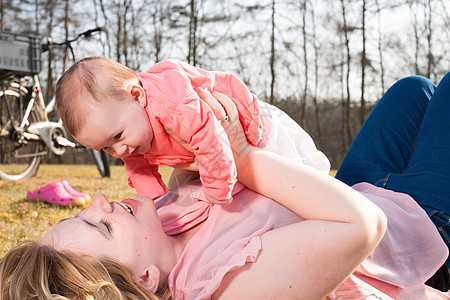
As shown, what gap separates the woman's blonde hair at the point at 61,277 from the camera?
121cm

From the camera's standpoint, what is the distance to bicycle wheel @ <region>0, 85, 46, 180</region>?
17.2ft

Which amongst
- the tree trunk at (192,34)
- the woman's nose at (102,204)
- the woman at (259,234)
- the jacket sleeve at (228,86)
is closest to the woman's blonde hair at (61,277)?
the woman at (259,234)

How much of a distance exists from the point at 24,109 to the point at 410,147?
15.4 feet

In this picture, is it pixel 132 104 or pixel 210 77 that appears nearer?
pixel 132 104

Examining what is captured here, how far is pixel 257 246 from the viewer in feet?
4.17

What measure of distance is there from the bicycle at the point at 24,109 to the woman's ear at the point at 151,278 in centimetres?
431

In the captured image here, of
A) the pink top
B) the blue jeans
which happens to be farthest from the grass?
the blue jeans

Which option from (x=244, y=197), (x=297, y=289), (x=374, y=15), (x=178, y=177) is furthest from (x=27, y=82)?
(x=374, y=15)

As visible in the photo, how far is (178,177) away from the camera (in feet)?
5.96

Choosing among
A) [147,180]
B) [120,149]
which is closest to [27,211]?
[147,180]

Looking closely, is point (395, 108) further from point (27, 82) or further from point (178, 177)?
point (27, 82)

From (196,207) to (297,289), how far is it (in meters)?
0.51

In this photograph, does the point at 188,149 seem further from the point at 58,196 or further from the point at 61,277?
the point at 58,196

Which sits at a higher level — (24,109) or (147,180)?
(147,180)
